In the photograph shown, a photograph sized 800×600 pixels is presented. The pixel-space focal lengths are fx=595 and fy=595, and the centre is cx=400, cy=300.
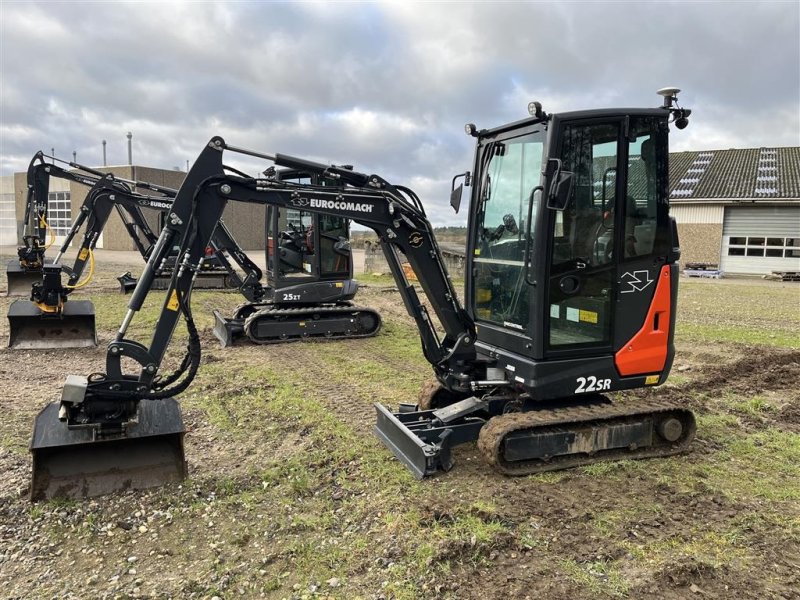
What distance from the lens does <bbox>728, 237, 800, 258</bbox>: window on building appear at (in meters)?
25.1

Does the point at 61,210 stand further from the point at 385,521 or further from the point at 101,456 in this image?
the point at 385,521

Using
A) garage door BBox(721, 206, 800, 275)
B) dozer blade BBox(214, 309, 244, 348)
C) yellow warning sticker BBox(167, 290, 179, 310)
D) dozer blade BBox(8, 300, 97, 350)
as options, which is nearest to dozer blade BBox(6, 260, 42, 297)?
dozer blade BBox(8, 300, 97, 350)

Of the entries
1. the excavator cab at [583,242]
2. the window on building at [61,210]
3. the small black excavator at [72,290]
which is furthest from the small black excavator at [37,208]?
the window on building at [61,210]

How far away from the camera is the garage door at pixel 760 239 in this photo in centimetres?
2506

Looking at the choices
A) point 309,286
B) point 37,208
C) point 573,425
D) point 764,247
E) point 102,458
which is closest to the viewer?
point 102,458

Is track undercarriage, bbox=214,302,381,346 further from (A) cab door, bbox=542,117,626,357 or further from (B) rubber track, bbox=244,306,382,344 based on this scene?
(A) cab door, bbox=542,117,626,357

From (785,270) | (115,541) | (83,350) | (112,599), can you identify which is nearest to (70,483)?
(115,541)

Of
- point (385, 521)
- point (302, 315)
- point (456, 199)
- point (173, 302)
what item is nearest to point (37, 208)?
point (302, 315)

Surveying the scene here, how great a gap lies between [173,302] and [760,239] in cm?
2739

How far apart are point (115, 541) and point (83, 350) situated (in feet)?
21.0

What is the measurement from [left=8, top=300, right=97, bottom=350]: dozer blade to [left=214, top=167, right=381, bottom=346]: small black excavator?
2057 mm

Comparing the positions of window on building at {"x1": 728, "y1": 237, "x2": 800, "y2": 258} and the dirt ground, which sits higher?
window on building at {"x1": 728, "y1": 237, "x2": 800, "y2": 258}

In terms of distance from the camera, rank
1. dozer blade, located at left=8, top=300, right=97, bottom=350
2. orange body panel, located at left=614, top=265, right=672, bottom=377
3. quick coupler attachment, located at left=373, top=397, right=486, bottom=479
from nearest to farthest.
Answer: quick coupler attachment, located at left=373, top=397, right=486, bottom=479 < orange body panel, located at left=614, top=265, right=672, bottom=377 < dozer blade, located at left=8, top=300, right=97, bottom=350

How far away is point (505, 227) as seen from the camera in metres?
5.13
